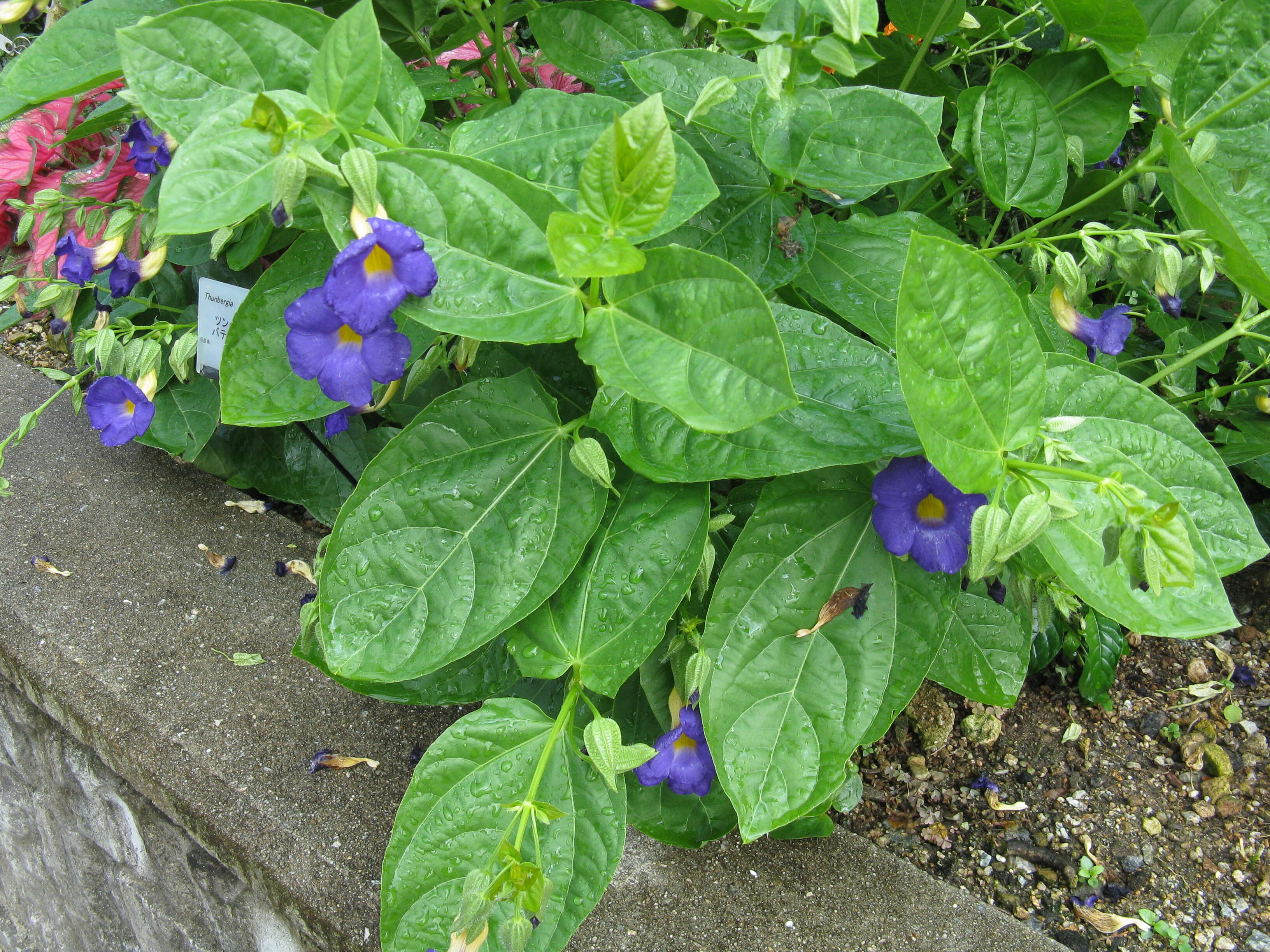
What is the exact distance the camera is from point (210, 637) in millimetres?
1361

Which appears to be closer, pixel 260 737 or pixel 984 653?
pixel 984 653

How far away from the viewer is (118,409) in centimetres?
A: 137

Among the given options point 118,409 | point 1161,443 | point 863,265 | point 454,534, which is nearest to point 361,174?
point 454,534

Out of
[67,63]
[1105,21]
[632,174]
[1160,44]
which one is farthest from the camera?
[1160,44]

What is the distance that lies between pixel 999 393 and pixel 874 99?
0.31 metres

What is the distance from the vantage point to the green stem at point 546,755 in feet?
2.53

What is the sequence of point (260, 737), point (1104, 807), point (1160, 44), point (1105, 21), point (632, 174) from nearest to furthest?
point (632, 174), point (1105, 21), point (1160, 44), point (260, 737), point (1104, 807)

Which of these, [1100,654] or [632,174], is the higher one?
[632,174]

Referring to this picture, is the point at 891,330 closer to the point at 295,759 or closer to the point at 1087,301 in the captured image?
the point at 1087,301

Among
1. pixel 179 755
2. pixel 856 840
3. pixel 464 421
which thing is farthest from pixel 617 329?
pixel 179 755

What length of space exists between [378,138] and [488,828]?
0.60 metres

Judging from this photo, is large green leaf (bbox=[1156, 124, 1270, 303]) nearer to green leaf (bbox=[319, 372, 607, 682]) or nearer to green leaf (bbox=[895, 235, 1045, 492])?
green leaf (bbox=[895, 235, 1045, 492])

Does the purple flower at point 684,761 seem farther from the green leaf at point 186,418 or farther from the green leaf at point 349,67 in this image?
the green leaf at point 186,418

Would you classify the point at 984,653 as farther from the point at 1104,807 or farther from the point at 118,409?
the point at 118,409
